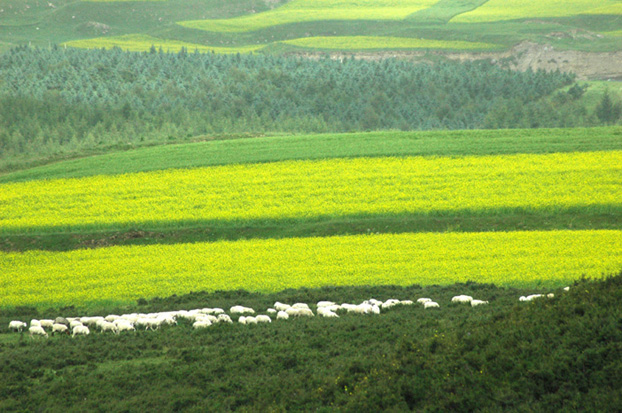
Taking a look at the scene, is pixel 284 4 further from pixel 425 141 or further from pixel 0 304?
pixel 0 304

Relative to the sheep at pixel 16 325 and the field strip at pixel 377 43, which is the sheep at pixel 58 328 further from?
the field strip at pixel 377 43

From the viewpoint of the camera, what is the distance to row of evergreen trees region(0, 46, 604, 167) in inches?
2469

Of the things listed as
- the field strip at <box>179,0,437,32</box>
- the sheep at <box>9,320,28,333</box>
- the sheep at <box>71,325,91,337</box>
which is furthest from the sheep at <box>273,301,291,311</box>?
the field strip at <box>179,0,437,32</box>

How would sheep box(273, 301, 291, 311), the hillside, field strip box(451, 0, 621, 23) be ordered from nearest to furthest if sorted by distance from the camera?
sheep box(273, 301, 291, 311), the hillside, field strip box(451, 0, 621, 23)

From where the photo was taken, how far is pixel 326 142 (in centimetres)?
4484

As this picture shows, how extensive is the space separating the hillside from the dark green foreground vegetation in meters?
86.1

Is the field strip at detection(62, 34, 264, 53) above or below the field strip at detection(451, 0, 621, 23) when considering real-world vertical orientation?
below

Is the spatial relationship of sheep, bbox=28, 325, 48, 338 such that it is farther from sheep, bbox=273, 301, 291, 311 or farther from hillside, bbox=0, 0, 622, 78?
hillside, bbox=0, 0, 622, 78

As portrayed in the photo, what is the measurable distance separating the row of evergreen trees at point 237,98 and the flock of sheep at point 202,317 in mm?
40264

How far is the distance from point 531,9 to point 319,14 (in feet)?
143

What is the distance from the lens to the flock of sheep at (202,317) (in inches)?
637

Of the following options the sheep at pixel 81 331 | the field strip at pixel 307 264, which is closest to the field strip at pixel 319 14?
the field strip at pixel 307 264

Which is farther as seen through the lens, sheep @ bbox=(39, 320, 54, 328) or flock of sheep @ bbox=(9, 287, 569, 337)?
sheep @ bbox=(39, 320, 54, 328)

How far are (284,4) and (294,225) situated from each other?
139378 mm
